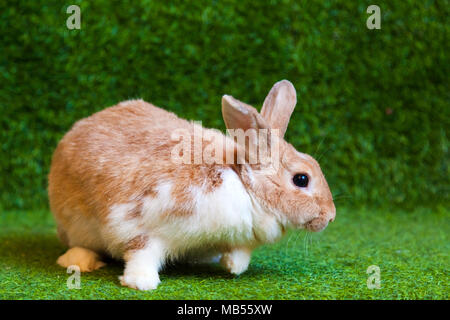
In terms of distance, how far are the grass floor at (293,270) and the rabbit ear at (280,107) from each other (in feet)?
1.48

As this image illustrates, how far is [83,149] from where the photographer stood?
244cm

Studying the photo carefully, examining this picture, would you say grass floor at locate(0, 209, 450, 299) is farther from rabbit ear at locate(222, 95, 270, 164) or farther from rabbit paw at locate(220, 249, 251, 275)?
rabbit ear at locate(222, 95, 270, 164)

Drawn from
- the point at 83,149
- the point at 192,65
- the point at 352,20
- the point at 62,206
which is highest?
the point at 352,20

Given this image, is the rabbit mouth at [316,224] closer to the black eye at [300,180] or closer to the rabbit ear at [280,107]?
the black eye at [300,180]

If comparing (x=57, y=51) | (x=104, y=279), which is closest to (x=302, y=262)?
(x=104, y=279)

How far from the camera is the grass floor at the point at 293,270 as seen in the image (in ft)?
6.56

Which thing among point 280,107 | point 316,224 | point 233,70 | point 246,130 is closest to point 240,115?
point 246,130

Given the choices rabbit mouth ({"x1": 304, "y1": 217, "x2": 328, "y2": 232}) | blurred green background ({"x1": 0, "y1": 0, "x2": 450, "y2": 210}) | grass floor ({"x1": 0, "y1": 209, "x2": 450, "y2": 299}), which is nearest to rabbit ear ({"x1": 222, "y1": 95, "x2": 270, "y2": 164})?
rabbit mouth ({"x1": 304, "y1": 217, "x2": 328, "y2": 232})

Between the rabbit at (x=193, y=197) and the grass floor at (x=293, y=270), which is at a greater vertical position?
the rabbit at (x=193, y=197)

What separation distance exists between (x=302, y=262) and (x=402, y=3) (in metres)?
1.93

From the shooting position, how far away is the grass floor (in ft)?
6.56

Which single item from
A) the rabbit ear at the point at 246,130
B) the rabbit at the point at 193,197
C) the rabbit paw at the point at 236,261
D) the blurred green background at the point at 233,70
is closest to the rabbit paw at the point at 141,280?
the rabbit at the point at 193,197

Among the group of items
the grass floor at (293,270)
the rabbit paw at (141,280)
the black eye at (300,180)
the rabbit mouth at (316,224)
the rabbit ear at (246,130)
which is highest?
the rabbit ear at (246,130)

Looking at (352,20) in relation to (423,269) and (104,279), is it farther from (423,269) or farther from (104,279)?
(104,279)
